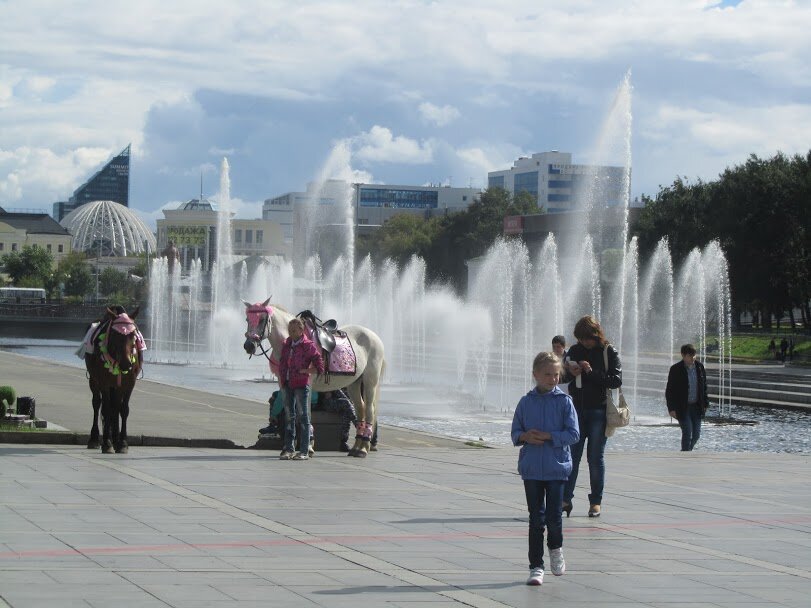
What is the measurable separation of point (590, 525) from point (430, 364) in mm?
42797

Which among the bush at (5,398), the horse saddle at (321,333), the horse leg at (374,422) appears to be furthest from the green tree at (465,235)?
the horse saddle at (321,333)

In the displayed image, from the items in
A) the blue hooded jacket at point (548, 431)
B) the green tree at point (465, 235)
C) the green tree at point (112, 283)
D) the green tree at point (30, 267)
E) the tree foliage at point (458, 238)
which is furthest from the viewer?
the green tree at point (112, 283)

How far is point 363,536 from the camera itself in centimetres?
1137

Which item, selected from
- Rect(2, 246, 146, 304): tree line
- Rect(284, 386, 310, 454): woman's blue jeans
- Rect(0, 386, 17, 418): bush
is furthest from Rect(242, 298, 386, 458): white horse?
Rect(2, 246, 146, 304): tree line

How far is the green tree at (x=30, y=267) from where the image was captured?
174000 millimetres

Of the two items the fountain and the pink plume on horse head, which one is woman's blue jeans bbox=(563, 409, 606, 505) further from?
the fountain

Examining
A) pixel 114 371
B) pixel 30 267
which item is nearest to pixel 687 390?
pixel 114 371

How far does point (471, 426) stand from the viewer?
30.2 metres

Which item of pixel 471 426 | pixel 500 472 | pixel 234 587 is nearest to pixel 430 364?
pixel 471 426

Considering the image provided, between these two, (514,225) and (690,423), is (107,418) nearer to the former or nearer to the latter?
(690,423)

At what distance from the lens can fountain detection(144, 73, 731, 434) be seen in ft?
165

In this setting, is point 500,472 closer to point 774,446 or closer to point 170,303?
point 774,446

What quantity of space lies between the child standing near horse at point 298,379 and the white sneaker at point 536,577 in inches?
329

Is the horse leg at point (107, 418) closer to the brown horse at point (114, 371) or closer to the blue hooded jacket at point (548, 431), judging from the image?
the brown horse at point (114, 371)
